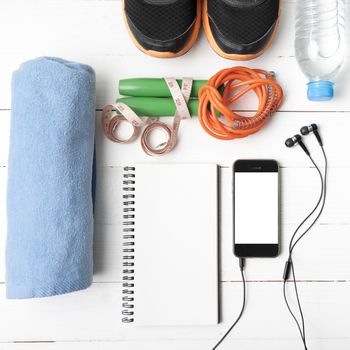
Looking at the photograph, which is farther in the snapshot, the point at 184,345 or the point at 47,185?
the point at 184,345

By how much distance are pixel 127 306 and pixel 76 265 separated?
0.15 m

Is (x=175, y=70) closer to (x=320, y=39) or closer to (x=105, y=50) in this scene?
(x=105, y=50)

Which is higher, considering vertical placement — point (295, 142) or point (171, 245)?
point (295, 142)

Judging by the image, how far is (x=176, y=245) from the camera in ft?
2.64

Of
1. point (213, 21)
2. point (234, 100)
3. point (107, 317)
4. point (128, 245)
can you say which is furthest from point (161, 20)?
point (107, 317)

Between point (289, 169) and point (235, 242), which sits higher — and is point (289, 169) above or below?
above

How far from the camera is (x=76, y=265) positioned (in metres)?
0.71

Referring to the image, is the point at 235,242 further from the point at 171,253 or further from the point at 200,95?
the point at 200,95

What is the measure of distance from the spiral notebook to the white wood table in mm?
26

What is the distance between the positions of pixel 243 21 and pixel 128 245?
0.47 meters

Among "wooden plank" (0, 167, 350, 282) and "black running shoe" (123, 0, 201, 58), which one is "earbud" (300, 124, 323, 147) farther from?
"black running shoe" (123, 0, 201, 58)

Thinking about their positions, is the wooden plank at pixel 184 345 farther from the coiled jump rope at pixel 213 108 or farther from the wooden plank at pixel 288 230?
the coiled jump rope at pixel 213 108

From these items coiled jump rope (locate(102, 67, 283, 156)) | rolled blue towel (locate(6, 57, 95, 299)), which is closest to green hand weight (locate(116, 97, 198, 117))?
coiled jump rope (locate(102, 67, 283, 156))

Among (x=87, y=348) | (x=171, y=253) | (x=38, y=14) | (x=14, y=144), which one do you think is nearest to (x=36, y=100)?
(x=14, y=144)
